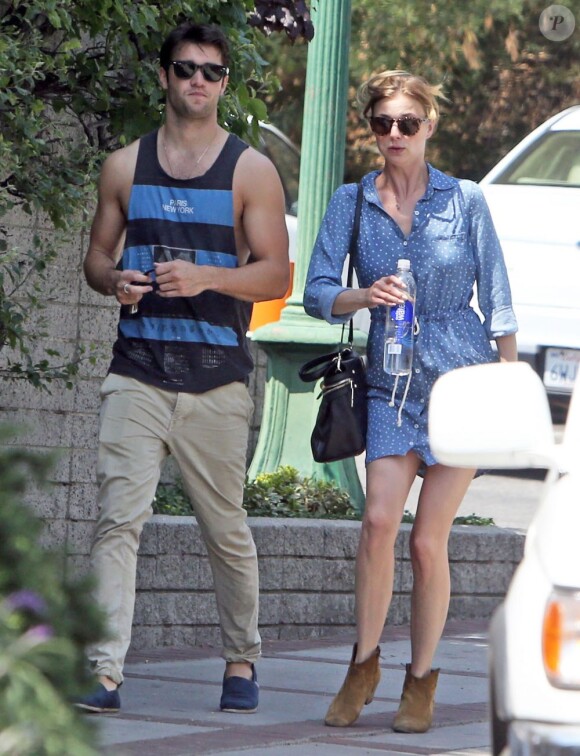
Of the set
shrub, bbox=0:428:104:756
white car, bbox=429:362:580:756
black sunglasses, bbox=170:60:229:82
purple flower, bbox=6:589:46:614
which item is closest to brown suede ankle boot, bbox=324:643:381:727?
black sunglasses, bbox=170:60:229:82

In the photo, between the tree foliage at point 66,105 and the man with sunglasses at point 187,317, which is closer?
the man with sunglasses at point 187,317

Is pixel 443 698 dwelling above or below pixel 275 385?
below

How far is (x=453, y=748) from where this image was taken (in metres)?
4.98

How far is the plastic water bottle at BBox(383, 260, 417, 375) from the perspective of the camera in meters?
5.13

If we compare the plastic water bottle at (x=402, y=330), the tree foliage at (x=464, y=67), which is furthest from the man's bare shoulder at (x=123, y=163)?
the tree foliage at (x=464, y=67)

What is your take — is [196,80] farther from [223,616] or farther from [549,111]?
[549,111]

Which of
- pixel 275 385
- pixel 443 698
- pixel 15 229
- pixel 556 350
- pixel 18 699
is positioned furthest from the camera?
pixel 556 350

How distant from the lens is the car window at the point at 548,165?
453 inches

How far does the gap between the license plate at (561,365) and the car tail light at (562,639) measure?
338 inches

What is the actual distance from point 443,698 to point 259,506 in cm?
183

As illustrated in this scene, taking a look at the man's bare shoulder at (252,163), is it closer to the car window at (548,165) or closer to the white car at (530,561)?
the white car at (530,561)

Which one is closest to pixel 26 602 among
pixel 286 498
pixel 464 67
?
pixel 286 498

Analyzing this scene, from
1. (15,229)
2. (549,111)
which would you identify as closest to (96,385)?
(15,229)

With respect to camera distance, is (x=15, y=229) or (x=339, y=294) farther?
(x=15, y=229)
